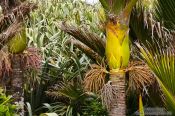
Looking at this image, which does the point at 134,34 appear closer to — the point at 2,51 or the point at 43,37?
the point at 2,51

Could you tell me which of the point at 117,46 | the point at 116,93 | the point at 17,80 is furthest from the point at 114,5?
the point at 17,80

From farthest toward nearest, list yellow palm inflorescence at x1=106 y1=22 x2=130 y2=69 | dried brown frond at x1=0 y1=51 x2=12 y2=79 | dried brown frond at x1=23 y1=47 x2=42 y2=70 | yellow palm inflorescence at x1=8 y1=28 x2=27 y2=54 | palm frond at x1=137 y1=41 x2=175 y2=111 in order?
dried brown frond at x1=23 y1=47 x2=42 y2=70, yellow palm inflorescence at x1=8 y1=28 x2=27 y2=54, dried brown frond at x1=0 y1=51 x2=12 y2=79, yellow palm inflorescence at x1=106 y1=22 x2=130 y2=69, palm frond at x1=137 y1=41 x2=175 y2=111

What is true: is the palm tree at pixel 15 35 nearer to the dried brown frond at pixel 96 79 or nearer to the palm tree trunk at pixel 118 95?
the dried brown frond at pixel 96 79

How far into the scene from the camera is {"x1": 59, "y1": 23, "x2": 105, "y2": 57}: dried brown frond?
6.23 meters

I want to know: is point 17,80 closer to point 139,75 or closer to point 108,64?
point 108,64

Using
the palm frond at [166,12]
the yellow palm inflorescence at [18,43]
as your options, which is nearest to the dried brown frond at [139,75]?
the palm frond at [166,12]

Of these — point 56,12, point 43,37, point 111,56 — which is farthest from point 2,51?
point 56,12

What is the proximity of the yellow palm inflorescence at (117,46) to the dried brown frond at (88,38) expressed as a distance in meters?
0.61

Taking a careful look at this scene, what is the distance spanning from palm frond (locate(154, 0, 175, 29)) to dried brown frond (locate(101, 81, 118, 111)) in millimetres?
1350

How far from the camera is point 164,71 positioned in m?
4.45

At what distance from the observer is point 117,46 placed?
A: 5570mm

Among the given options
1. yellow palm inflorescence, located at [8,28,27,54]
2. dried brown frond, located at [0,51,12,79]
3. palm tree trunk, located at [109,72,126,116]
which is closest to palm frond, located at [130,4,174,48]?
palm tree trunk, located at [109,72,126,116]

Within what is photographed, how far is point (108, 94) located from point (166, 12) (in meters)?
1.55

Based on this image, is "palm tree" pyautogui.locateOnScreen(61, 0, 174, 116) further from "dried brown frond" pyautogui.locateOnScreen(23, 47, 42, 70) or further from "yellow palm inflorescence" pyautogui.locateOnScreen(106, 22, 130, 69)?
"dried brown frond" pyautogui.locateOnScreen(23, 47, 42, 70)
